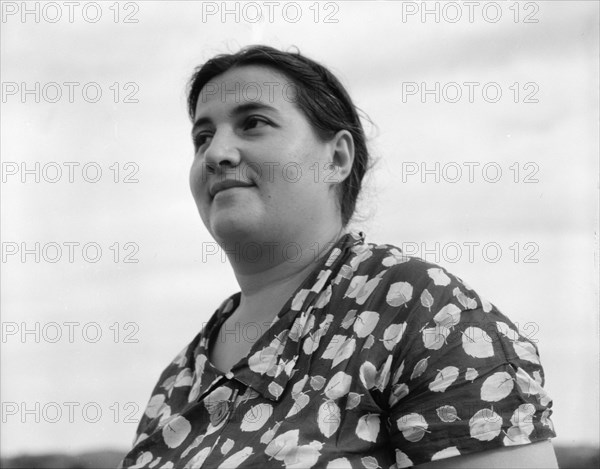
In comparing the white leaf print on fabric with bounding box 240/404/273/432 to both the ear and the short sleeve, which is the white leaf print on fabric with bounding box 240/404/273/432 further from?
the ear

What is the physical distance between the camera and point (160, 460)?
1360 millimetres

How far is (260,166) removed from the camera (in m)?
1.48

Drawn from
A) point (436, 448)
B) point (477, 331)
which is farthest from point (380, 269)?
point (436, 448)

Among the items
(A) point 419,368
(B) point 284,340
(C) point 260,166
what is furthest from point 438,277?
(C) point 260,166

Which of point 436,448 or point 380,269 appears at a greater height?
point 380,269

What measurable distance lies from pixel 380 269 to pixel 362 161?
17.3 inches

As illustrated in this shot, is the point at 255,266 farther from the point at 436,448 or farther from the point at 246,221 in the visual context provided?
the point at 436,448

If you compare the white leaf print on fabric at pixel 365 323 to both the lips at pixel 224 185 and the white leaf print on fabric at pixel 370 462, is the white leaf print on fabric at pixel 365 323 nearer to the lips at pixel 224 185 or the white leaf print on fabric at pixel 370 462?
the white leaf print on fabric at pixel 370 462

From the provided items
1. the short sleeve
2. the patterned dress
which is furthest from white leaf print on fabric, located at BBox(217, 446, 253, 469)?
the short sleeve

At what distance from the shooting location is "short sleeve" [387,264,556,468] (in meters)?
1.10

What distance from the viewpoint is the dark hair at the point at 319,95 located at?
1.61m

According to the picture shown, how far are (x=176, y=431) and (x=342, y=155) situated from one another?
0.62 m

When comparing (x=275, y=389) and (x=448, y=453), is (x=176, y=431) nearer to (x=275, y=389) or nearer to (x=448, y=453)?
(x=275, y=389)

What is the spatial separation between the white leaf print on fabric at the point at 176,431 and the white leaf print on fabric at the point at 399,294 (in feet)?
1.30
